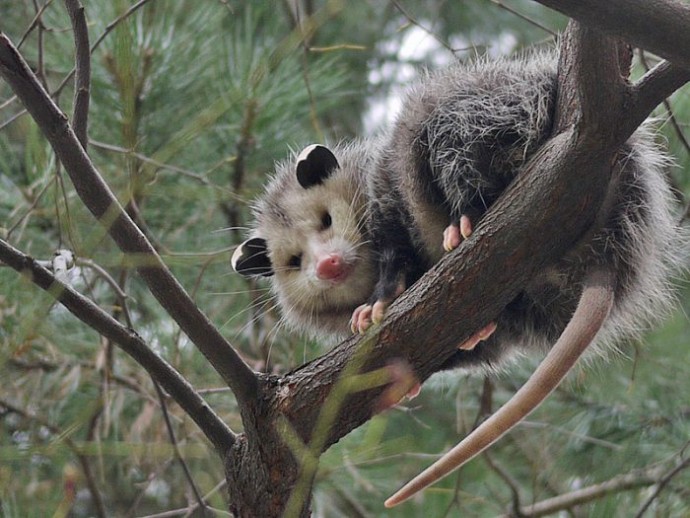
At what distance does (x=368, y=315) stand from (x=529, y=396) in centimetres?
41

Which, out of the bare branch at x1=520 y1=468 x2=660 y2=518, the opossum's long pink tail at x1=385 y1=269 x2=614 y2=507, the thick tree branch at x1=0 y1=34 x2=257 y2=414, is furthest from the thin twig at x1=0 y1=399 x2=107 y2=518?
the bare branch at x1=520 y1=468 x2=660 y2=518

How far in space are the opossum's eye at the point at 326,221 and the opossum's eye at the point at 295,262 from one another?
101mm

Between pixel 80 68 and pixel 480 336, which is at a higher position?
pixel 80 68

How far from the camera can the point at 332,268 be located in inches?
80.4


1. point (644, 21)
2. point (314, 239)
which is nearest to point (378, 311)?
point (314, 239)

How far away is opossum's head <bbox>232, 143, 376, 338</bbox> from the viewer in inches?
85.8

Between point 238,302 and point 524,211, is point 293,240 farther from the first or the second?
point 524,211

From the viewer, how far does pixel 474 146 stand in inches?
74.0

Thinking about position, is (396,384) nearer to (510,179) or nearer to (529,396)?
(529,396)

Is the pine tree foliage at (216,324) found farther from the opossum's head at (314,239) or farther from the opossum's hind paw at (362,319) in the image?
the opossum's hind paw at (362,319)

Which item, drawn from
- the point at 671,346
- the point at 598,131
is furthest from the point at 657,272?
the point at 671,346

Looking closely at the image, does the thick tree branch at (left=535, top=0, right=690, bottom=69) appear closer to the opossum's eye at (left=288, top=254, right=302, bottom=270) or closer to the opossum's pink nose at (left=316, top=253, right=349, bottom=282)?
the opossum's pink nose at (left=316, top=253, right=349, bottom=282)

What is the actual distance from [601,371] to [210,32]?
142 cm


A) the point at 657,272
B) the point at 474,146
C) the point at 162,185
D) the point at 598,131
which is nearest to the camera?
the point at 598,131
